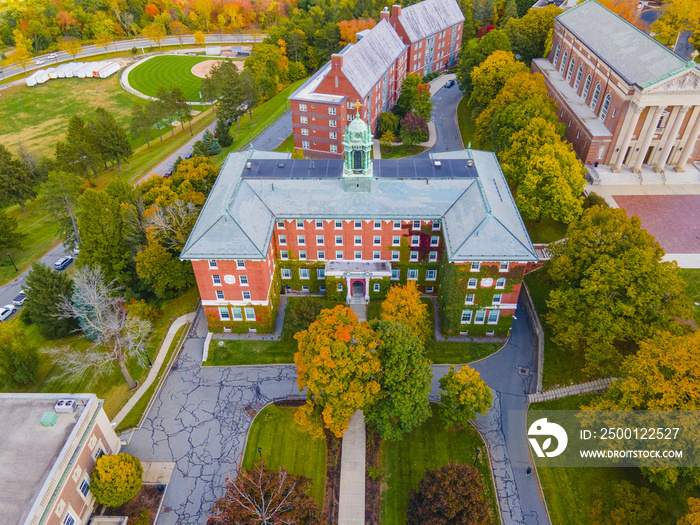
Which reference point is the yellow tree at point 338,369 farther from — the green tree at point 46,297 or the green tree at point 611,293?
the green tree at point 46,297

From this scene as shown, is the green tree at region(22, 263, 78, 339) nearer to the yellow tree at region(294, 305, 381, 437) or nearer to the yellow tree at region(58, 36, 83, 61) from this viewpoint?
the yellow tree at region(294, 305, 381, 437)

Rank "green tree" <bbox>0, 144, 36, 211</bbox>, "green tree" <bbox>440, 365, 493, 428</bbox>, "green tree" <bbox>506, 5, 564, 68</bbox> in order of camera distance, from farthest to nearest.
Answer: "green tree" <bbox>506, 5, 564, 68</bbox> → "green tree" <bbox>0, 144, 36, 211</bbox> → "green tree" <bbox>440, 365, 493, 428</bbox>

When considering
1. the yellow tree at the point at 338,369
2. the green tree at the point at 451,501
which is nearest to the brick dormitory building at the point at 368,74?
the yellow tree at the point at 338,369

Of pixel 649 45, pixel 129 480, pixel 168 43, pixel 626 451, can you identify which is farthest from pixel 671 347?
pixel 168 43

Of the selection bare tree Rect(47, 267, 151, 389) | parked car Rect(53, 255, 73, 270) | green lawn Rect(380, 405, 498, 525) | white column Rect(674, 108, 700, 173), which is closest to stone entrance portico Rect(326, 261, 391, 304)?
green lawn Rect(380, 405, 498, 525)

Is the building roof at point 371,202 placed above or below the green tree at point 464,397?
above
